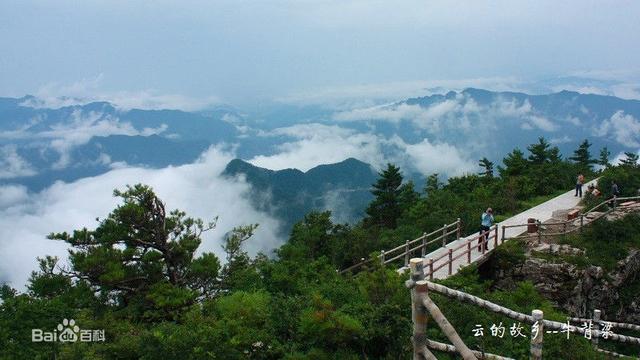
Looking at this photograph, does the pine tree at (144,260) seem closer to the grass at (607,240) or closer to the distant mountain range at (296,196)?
the grass at (607,240)

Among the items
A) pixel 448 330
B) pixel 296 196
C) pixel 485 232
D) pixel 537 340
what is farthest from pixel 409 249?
pixel 296 196

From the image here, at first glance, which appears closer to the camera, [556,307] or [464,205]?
[556,307]

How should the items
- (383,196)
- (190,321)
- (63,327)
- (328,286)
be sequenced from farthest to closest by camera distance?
1. (383,196)
2. (63,327)
3. (328,286)
4. (190,321)

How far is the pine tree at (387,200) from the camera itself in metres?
39.7

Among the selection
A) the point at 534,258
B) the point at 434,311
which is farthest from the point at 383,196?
the point at 434,311

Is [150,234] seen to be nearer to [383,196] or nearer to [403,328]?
[403,328]

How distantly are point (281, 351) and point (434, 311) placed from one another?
326cm

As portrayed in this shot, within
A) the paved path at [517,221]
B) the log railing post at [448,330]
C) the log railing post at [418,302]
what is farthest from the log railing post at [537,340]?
the paved path at [517,221]

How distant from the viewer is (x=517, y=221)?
2044 cm

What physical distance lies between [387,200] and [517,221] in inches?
789

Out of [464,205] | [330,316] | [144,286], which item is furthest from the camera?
[464,205]

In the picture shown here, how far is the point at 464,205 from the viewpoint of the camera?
1026 inches

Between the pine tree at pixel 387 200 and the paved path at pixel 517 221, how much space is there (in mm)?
15141

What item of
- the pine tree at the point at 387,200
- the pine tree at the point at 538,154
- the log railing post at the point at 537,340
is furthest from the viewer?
the pine tree at the point at 538,154
